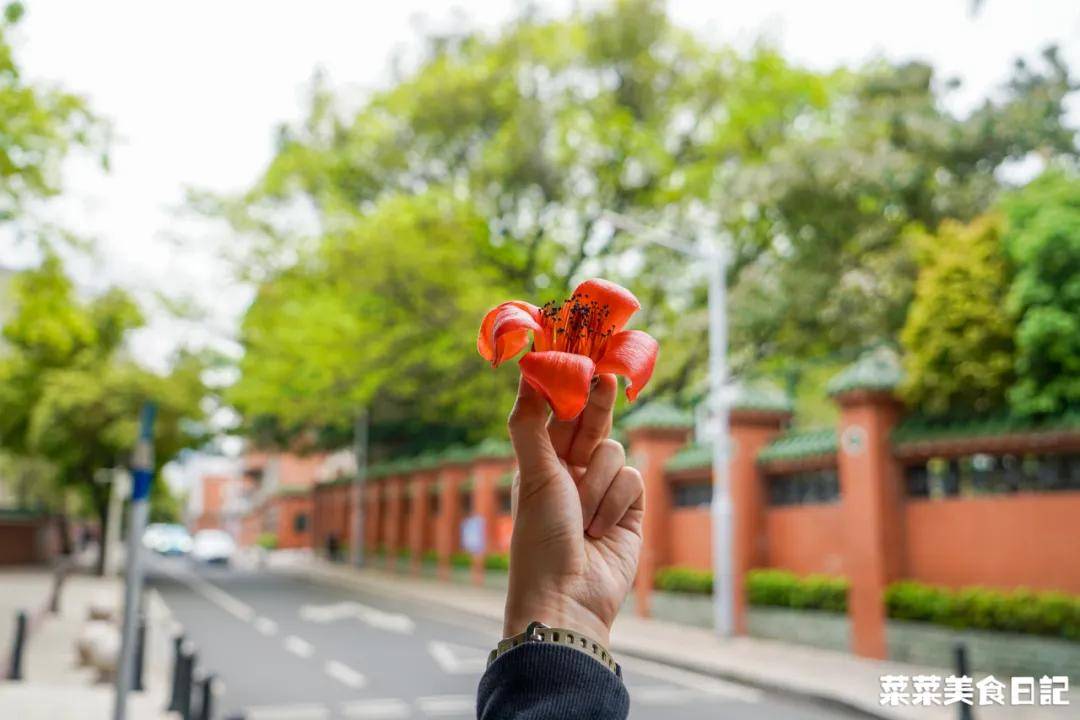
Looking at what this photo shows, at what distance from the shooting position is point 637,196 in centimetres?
2138

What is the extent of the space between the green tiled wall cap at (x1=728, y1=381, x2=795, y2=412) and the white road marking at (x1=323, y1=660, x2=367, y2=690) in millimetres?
6983

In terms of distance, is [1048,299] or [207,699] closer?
[207,699]

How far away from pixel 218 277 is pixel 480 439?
27.1ft

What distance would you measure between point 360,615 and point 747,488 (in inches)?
311

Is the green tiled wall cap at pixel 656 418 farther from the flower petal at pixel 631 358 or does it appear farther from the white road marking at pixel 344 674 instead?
the flower petal at pixel 631 358

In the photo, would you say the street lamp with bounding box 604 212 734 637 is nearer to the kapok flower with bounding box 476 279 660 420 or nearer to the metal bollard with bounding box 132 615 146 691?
the metal bollard with bounding box 132 615 146 691

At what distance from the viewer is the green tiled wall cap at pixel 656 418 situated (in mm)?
16344

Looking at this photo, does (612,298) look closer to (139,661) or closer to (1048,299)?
(139,661)

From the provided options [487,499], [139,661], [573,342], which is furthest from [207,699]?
[487,499]

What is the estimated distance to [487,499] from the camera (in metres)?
24.1

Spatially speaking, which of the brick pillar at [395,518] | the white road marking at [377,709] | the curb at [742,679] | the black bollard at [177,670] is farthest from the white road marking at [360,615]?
the brick pillar at [395,518]

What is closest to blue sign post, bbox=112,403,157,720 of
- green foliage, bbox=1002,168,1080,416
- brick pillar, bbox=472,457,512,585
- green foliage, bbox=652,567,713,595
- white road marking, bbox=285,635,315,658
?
white road marking, bbox=285,635,315,658

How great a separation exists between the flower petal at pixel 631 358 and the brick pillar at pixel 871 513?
11396 mm

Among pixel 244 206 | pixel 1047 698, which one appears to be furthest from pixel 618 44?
pixel 1047 698
